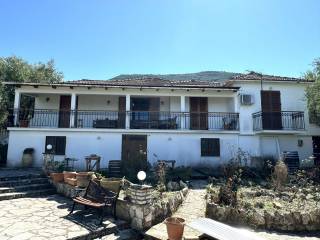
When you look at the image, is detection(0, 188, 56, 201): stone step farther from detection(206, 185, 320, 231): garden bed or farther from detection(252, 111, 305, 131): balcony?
detection(252, 111, 305, 131): balcony

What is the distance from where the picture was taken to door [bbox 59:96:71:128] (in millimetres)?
17906

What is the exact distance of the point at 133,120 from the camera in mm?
18484

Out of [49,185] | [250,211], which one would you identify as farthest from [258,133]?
[49,185]

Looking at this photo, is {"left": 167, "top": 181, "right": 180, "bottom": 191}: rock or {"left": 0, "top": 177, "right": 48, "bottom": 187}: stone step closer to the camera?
{"left": 167, "top": 181, "right": 180, "bottom": 191}: rock

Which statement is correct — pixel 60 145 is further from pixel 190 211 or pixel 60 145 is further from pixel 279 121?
pixel 279 121

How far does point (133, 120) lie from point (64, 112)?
448cm

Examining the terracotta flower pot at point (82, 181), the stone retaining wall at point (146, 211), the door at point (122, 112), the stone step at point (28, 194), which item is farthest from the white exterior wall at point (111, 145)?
the stone retaining wall at point (146, 211)

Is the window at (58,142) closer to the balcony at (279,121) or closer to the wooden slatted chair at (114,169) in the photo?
the wooden slatted chair at (114,169)

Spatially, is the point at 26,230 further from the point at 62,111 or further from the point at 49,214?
the point at 62,111

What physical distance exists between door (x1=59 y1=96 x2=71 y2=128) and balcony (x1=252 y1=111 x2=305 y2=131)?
39.3 feet

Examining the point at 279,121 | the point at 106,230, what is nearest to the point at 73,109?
the point at 106,230

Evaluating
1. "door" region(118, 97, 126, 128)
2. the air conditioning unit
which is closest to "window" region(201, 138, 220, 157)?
the air conditioning unit

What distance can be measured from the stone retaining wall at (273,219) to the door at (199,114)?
10588 mm

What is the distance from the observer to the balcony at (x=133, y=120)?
57.5ft
